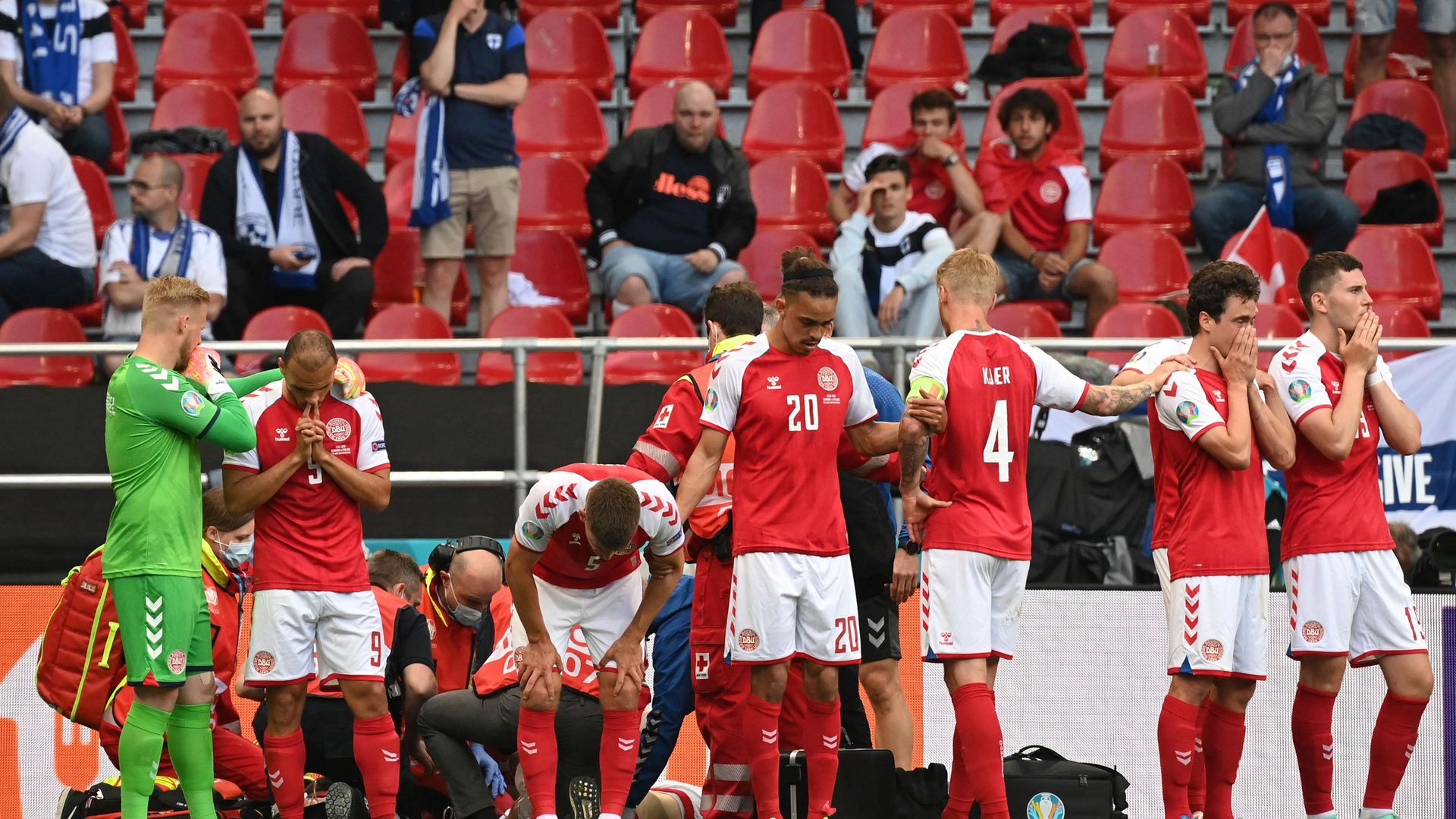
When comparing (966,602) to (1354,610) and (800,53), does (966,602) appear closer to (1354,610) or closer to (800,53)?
(1354,610)

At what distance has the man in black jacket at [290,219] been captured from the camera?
11406 mm

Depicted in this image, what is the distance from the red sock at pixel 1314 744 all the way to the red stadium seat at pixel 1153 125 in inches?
255

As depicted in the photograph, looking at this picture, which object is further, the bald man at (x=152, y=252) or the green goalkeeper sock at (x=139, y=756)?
the bald man at (x=152, y=252)

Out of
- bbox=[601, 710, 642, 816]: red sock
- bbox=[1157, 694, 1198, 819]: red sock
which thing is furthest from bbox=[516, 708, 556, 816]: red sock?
bbox=[1157, 694, 1198, 819]: red sock

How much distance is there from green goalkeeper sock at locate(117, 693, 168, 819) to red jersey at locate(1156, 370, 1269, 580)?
13.4ft

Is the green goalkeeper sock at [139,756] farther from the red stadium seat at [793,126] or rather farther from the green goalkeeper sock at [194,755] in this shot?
the red stadium seat at [793,126]

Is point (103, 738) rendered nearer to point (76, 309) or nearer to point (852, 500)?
point (852, 500)

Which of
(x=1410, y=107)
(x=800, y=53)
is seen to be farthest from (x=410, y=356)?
(x=1410, y=107)

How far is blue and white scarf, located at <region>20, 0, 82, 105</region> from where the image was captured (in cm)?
1241

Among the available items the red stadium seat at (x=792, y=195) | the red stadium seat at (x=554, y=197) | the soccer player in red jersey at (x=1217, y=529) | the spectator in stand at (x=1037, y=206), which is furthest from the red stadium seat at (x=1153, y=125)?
the soccer player in red jersey at (x=1217, y=529)

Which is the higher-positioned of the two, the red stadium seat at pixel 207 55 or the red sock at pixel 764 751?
the red stadium seat at pixel 207 55

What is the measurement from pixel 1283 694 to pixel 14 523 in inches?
253

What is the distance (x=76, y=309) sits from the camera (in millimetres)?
11836

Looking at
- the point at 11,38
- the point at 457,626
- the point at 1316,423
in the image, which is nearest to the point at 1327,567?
the point at 1316,423
